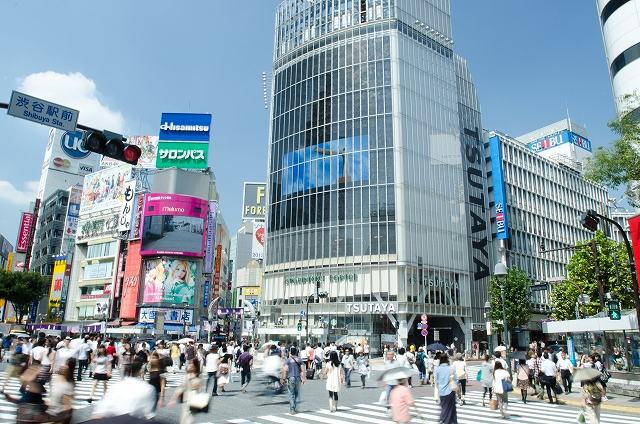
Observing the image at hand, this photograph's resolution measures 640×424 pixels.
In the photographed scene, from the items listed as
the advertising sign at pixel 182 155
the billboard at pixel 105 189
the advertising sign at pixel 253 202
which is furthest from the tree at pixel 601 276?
the advertising sign at pixel 253 202

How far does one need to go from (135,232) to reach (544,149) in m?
79.2

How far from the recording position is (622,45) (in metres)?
36.1

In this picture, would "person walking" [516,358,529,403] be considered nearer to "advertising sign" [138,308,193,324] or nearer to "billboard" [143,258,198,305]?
"advertising sign" [138,308,193,324]

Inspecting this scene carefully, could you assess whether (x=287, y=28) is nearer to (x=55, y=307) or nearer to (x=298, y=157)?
(x=298, y=157)

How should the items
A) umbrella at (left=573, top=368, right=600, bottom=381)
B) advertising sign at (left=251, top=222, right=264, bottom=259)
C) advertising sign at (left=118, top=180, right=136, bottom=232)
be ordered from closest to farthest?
umbrella at (left=573, top=368, right=600, bottom=381) < advertising sign at (left=118, top=180, right=136, bottom=232) < advertising sign at (left=251, top=222, right=264, bottom=259)

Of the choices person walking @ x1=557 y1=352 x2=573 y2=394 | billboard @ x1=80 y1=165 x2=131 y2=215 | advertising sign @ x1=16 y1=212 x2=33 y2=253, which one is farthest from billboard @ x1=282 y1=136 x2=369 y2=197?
advertising sign @ x1=16 y1=212 x2=33 y2=253

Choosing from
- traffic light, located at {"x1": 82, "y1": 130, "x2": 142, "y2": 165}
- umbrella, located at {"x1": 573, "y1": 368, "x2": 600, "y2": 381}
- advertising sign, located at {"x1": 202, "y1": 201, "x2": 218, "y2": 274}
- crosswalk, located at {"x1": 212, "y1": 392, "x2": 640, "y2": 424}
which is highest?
advertising sign, located at {"x1": 202, "y1": 201, "x2": 218, "y2": 274}

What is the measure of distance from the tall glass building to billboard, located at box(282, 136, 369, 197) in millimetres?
148

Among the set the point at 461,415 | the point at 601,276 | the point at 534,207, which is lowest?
the point at 461,415

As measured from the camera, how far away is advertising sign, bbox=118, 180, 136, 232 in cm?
6994

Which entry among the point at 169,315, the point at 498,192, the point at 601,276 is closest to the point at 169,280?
the point at 169,315

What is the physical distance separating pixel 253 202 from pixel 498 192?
2246 inches

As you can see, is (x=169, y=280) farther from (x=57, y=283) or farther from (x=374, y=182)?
(x=374, y=182)

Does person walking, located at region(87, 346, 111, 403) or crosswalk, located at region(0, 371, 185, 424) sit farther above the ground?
person walking, located at region(87, 346, 111, 403)
